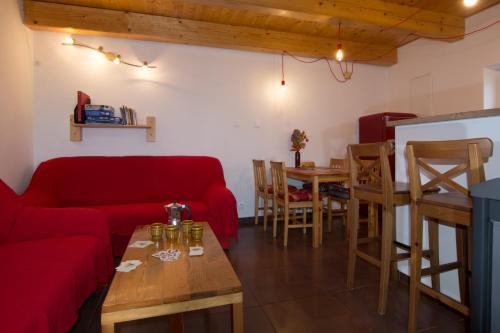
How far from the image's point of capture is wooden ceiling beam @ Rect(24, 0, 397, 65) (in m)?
3.06

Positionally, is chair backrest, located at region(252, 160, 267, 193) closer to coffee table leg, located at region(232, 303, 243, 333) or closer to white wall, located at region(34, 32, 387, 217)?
white wall, located at region(34, 32, 387, 217)

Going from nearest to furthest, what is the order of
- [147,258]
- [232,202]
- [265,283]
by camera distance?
[147,258] < [265,283] < [232,202]

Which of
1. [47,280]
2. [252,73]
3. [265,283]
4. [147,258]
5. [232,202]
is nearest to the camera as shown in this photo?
[47,280]

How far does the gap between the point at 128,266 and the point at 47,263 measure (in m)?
0.48

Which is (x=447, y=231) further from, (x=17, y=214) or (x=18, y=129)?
(x=18, y=129)

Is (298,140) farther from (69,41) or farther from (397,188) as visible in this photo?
(69,41)

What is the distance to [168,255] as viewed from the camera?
55.5 inches

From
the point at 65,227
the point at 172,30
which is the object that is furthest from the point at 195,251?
the point at 172,30

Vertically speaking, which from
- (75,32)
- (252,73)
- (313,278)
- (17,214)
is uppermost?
(75,32)

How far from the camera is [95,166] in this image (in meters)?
3.12

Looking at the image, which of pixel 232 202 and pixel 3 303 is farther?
pixel 232 202

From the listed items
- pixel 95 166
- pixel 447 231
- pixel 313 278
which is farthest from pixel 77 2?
pixel 447 231

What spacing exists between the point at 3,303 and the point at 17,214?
1062mm

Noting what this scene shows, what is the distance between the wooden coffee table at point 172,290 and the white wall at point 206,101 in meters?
2.52
